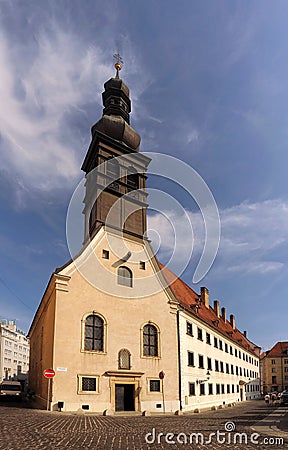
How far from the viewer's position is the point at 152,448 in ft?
36.8

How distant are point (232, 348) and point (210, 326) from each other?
14799 mm

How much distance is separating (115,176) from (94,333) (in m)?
13.2

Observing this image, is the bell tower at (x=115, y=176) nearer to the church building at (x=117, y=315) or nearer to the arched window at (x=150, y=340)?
the church building at (x=117, y=315)

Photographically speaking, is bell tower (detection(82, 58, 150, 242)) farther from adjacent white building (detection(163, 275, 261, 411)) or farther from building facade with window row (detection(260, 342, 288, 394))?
building facade with window row (detection(260, 342, 288, 394))

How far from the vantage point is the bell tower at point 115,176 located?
3200cm

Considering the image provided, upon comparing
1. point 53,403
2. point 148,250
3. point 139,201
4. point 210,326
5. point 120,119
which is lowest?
point 53,403

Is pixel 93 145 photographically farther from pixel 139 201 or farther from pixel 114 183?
pixel 139 201

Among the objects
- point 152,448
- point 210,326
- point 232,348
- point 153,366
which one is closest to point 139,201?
point 153,366

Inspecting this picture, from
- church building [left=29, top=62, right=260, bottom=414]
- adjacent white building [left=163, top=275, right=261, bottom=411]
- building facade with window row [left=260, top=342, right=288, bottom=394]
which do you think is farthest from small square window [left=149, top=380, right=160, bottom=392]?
building facade with window row [left=260, top=342, right=288, bottom=394]

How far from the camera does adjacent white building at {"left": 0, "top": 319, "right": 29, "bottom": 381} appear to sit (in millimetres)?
107000

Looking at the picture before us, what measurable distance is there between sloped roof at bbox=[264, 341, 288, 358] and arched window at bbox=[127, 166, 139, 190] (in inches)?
3430

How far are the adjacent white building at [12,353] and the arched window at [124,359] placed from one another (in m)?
79.5

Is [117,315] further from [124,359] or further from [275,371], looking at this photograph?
[275,371]

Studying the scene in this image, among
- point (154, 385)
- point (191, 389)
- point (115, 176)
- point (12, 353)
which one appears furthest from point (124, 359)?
point (12, 353)
